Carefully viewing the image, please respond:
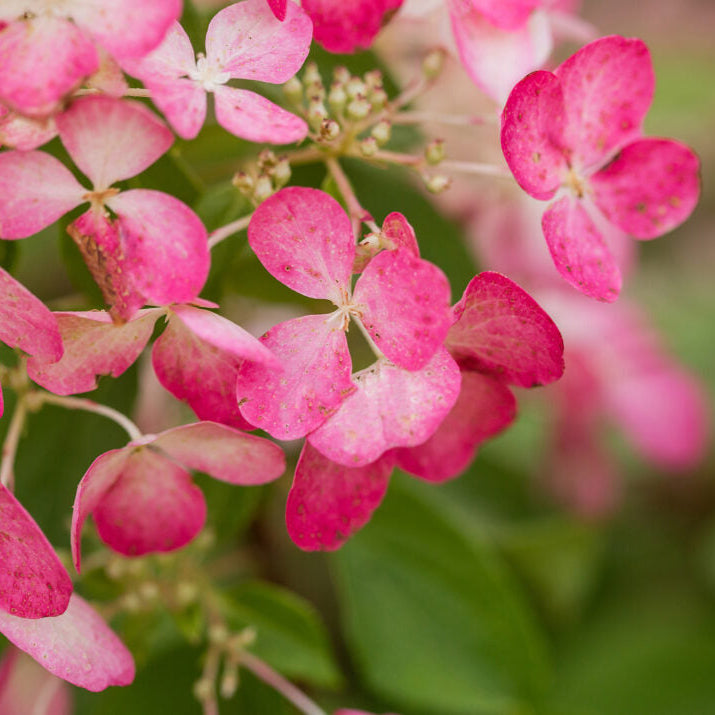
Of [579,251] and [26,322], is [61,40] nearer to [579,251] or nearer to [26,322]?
[26,322]

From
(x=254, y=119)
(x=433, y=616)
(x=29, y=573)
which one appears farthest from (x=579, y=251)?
(x=433, y=616)

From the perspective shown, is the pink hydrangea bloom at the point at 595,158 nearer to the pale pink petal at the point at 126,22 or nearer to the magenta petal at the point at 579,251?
the magenta petal at the point at 579,251

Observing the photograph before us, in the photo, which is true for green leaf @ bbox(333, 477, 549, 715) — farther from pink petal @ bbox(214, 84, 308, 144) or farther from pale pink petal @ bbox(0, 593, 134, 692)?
pink petal @ bbox(214, 84, 308, 144)

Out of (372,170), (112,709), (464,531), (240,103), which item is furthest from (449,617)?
(240,103)

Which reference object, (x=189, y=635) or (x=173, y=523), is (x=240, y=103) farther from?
(x=189, y=635)

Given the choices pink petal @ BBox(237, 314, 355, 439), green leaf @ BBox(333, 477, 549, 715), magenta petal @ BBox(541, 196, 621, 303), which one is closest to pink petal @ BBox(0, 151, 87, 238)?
pink petal @ BBox(237, 314, 355, 439)

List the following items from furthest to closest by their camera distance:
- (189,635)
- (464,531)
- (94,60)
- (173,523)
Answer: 1. (464,531)
2. (189,635)
3. (173,523)
4. (94,60)

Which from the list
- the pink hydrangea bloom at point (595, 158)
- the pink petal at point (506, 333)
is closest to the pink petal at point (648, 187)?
the pink hydrangea bloom at point (595, 158)
